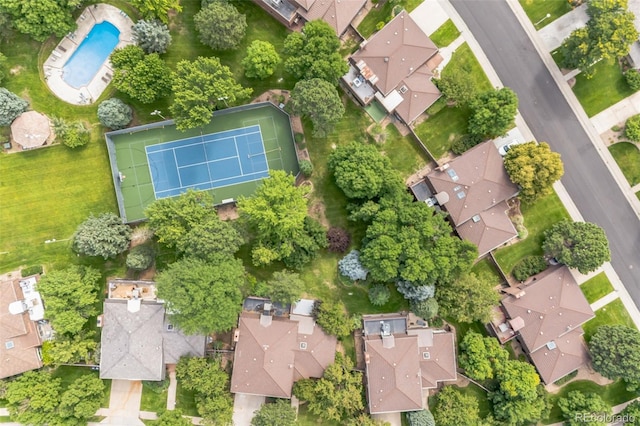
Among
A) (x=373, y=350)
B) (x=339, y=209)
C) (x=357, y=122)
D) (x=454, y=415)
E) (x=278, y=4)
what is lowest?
(x=454, y=415)

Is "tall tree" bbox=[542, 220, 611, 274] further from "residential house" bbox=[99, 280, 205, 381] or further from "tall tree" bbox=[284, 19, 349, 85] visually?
"residential house" bbox=[99, 280, 205, 381]

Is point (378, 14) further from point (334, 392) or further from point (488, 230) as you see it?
point (334, 392)

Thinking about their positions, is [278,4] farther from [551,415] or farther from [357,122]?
[551,415]

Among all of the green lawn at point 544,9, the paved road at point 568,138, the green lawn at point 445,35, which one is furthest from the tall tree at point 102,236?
the green lawn at point 544,9

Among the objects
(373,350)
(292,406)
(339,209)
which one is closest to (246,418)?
(292,406)

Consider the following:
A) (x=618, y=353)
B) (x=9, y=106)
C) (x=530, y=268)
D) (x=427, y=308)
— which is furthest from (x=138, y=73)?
(x=618, y=353)

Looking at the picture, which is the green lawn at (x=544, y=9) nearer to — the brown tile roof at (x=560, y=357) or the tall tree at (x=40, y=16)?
the brown tile roof at (x=560, y=357)
